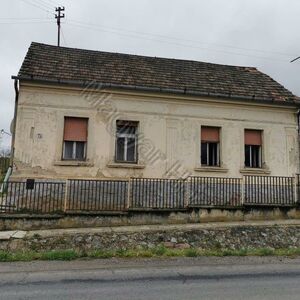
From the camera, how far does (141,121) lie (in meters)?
14.6

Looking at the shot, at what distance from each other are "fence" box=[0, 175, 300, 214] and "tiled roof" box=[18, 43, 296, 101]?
12.4 ft

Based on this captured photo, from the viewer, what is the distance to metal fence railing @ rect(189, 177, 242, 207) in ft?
45.3

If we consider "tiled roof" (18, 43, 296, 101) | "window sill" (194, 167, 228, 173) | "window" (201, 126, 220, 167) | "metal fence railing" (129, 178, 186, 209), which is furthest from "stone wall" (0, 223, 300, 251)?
"tiled roof" (18, 43, 296, 101)

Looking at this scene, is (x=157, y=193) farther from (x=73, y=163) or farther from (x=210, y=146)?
(x=210, y=146)

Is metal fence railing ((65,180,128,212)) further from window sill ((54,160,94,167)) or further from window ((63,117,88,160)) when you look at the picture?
window ((63,117,88,160))

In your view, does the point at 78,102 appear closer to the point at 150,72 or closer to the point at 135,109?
the point at 135,109

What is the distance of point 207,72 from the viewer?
1709cm

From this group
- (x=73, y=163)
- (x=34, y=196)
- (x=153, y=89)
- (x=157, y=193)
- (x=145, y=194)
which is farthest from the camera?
(x=153, y=89)

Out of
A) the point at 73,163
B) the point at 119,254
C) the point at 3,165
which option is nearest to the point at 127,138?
the point at 73,163

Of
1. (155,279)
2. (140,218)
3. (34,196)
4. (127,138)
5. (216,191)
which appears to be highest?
(127,138)

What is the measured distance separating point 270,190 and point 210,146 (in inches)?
117

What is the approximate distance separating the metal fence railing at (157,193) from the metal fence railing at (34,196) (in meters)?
2.48

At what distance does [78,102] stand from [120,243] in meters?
6.22

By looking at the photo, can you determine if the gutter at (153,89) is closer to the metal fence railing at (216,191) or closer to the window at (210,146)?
the window at (210,146)
